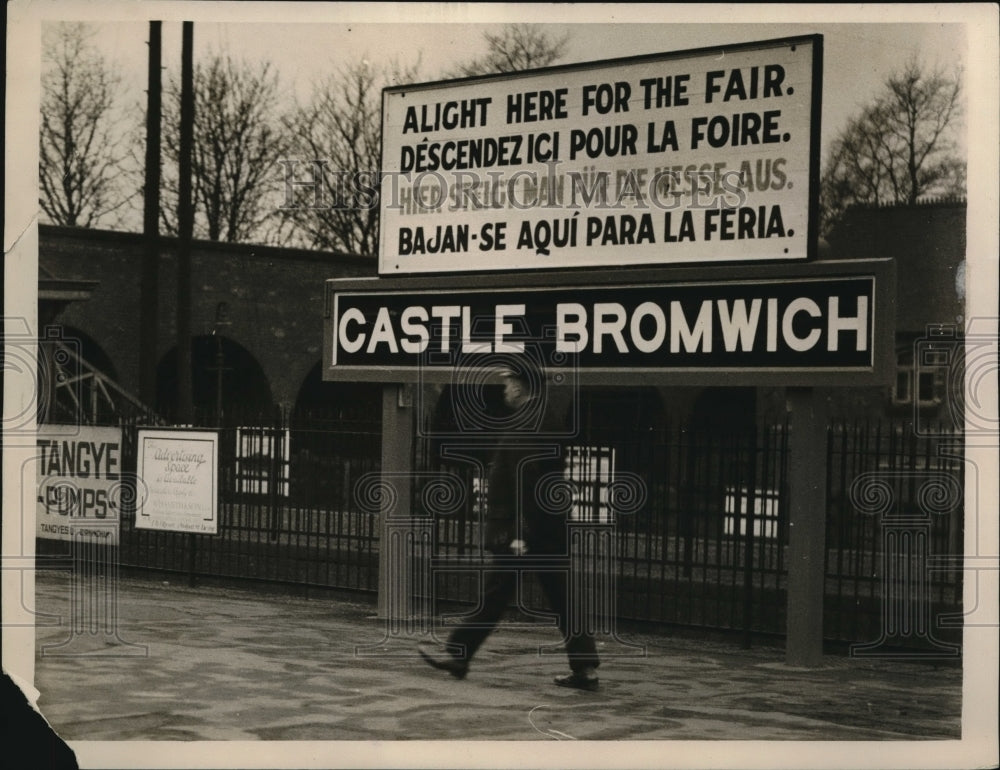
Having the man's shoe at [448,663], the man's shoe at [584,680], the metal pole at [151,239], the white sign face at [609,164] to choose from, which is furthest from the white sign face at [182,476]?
the metal pole at [151,239]

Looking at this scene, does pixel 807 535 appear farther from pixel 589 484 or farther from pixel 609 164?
pixel 609 164

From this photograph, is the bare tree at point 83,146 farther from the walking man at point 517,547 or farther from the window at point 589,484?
the walking man at point 517,547

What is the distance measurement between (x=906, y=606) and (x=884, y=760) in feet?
8.96

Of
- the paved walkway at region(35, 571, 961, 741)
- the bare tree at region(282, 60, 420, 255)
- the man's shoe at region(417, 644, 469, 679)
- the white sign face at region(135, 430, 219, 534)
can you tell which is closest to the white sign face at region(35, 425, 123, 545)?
the white sign face at region(135, 430, 219, 534)

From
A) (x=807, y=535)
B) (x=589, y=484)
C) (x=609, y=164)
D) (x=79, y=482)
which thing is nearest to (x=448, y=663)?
(x=807, y=535)

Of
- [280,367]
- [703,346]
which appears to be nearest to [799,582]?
[703,346]

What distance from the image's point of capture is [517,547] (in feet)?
27.1

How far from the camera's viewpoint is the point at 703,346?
28.3ft

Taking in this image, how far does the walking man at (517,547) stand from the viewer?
26.2ft

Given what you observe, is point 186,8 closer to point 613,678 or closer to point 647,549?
point 613,678

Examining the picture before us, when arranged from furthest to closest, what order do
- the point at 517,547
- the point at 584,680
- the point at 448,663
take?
the point at 517,547, the point at 448,663, the point at 584,680

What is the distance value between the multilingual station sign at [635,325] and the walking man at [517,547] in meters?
0.80

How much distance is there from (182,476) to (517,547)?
4.50 meters

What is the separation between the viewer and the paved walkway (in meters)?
6.98
